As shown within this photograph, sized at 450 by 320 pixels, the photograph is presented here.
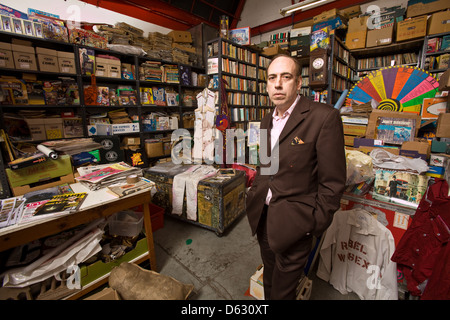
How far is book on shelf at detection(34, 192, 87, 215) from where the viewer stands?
1.16 m

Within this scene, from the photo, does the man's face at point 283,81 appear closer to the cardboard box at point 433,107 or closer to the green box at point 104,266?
the green box at point 104,266

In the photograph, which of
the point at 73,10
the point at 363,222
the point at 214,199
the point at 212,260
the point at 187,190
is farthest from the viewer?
the point at 73,10

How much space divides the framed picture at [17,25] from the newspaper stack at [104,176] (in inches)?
90.2

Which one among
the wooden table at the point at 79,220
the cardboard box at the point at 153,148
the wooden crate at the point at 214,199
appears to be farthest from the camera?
the cardboard box at the point at 153,148

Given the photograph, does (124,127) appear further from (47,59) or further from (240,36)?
(240,36)

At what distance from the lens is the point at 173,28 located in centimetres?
494

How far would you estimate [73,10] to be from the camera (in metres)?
3.40

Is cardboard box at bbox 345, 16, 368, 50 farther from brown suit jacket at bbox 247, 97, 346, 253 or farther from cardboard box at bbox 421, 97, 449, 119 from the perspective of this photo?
brown suit jacket at bbox 247, 97, 346, 253

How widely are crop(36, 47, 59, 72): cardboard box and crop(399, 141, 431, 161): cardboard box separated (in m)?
4.33

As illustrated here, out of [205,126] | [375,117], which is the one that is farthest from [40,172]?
[375,117]

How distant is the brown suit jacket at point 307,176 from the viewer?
0.91m

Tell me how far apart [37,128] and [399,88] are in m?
5.74

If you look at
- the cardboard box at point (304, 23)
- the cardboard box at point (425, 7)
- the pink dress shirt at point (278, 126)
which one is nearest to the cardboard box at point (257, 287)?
the pink dress shirt at point (278, 126)
